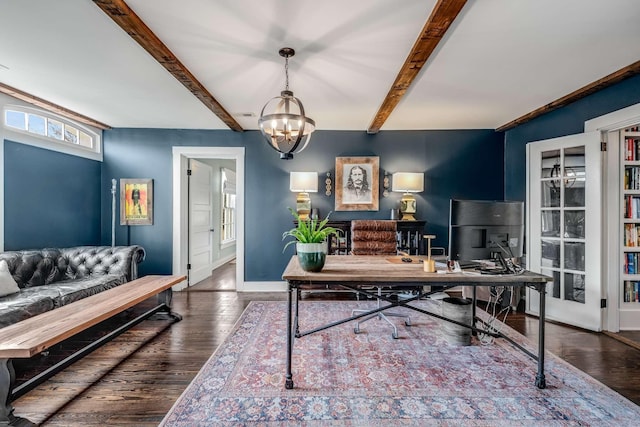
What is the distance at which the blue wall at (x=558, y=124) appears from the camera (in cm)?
280

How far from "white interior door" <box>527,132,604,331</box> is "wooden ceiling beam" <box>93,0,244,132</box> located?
3875 millimetres

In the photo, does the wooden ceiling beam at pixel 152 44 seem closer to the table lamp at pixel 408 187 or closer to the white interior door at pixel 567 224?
the table lamp at pixel 408 187

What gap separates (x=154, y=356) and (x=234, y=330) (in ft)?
2.40

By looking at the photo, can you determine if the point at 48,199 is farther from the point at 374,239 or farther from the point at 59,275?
the point at 374,239

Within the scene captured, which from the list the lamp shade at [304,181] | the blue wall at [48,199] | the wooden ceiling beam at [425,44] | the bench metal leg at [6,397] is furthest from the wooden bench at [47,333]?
the wooden ceiling beam at [425,44]

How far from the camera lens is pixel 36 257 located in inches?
126

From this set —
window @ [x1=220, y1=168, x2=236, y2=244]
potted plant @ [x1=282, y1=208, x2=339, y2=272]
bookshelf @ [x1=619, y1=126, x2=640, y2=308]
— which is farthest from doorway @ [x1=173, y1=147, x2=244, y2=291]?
bookshelf @ [x1=619, y1=126, x2=640, y2=308]

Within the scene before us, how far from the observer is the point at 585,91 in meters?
3.04

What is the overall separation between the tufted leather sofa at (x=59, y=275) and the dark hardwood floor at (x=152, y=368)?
0.40 m

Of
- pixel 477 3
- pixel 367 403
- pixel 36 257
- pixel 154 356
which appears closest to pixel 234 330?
pixel 154 356

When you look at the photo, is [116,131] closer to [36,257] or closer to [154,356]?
[36,257]

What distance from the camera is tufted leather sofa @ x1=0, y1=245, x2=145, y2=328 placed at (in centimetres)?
250

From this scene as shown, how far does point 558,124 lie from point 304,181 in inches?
124

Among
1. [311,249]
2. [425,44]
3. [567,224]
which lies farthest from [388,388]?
[567,224]
